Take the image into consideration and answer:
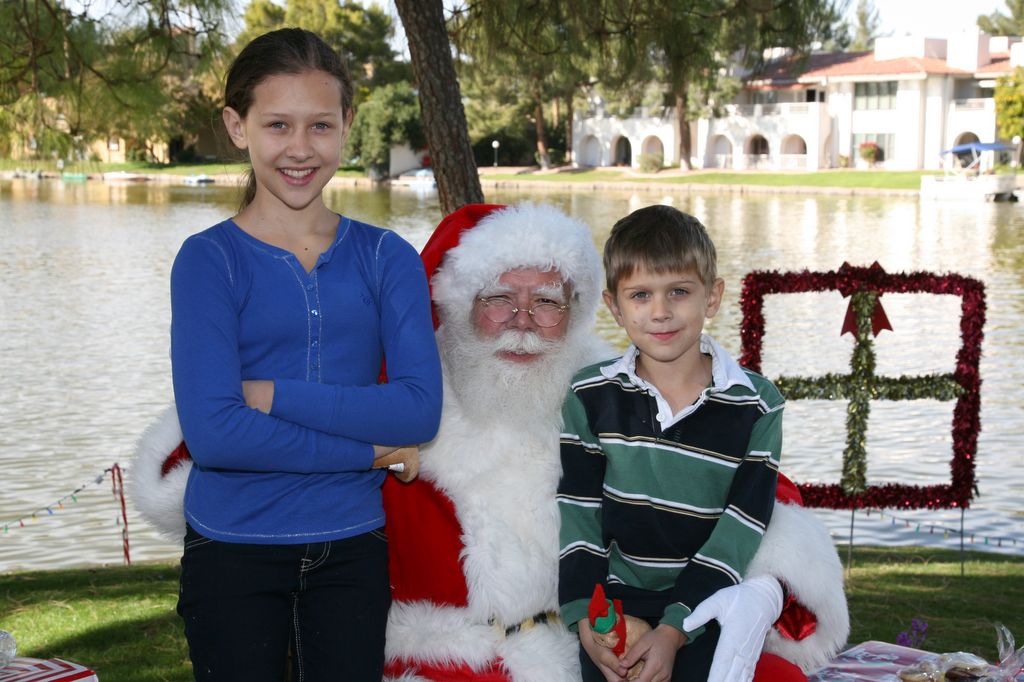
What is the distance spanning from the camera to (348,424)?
2035 millimetres

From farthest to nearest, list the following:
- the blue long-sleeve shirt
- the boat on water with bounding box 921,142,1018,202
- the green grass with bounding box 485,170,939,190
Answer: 1. the green grass with bounding box 485,170,939,190
2. the boat on water with bounding box 921,142,1018,202
3. the blue long-sleeve shirt

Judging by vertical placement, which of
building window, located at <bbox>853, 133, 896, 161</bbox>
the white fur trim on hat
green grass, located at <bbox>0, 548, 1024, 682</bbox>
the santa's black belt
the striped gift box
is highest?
building window, located at <bbox>853, 133, 896, 161</bbox>

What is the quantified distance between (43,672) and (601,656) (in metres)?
1.37

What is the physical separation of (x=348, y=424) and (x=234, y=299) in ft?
1.05

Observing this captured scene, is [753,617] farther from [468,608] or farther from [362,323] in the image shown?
[362,323]

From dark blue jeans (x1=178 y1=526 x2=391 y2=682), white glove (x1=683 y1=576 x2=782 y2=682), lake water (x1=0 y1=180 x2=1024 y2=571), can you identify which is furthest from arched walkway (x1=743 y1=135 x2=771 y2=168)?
dark blue jeans (x1=178 y1=526 x2=391 y2=682)

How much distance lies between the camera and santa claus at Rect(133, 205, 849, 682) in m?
2.45

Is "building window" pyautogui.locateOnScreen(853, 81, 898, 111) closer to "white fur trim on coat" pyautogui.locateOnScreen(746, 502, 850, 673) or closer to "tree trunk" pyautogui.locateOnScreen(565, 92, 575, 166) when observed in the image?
"tree trunk" pyautogui.locateOnScreen(565, 92, 575, 166)

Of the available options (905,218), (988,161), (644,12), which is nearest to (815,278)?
(644,12)

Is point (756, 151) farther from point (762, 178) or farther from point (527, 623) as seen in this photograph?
point (527, 623)

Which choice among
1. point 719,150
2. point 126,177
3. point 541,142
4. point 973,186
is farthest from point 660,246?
point 126,177

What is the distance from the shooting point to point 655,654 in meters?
2.19

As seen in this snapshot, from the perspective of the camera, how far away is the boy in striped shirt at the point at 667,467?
2271 millimetres

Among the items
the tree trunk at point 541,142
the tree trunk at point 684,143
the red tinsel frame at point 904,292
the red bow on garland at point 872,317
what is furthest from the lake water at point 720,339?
the tree trunk at point 541,142
